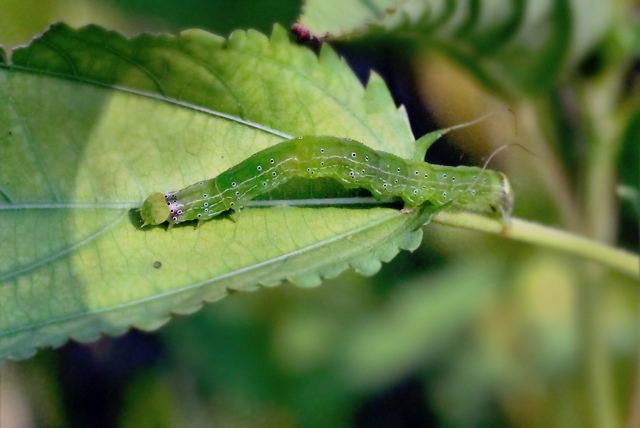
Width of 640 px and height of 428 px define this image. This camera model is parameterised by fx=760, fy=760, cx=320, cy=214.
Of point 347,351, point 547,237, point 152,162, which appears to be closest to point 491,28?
point 547,237

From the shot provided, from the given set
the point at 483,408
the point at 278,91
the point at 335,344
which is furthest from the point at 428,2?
the point at 483,408

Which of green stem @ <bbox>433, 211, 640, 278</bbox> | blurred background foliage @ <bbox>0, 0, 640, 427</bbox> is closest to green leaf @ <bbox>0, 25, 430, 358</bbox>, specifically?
green stem @ <bbox>433, 211, 640, 278</bbox>

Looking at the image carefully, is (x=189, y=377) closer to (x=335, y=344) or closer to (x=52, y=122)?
(x=335, y=344)

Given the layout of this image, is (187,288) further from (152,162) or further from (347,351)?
(347,351)

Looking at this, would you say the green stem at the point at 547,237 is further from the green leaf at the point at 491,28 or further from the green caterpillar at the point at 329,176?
the green leaf at the point at 491,28

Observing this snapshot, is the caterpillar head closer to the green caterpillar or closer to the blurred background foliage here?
the green caterpillar

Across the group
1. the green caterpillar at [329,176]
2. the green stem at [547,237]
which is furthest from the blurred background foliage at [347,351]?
the green caterpillar at [329,176]
